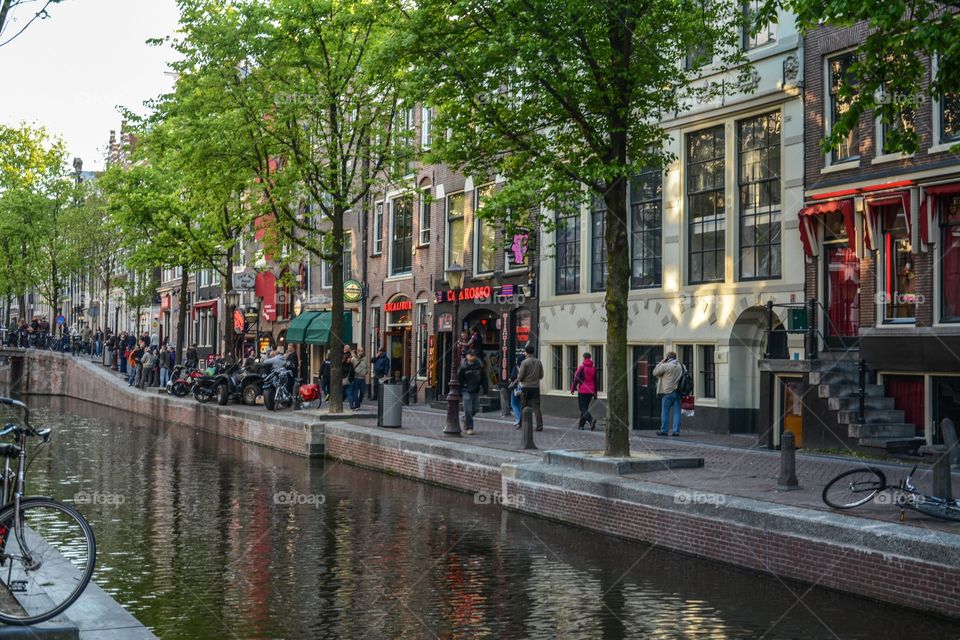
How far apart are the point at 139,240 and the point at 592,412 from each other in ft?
70.9

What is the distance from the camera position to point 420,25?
52.2ft

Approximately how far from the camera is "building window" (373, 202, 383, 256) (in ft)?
126

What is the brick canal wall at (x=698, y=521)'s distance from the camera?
9.39 meters

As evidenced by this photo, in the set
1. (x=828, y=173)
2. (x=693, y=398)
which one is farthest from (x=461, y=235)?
(x=828, y=173)

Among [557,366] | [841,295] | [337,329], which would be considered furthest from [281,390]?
[841,295]

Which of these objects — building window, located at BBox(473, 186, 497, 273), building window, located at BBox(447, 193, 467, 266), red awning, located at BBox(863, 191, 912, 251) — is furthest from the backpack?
building window, located at BBox(447, 193, 467, 266)

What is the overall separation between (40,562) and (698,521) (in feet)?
23.4

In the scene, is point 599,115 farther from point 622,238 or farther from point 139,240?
point 139,240

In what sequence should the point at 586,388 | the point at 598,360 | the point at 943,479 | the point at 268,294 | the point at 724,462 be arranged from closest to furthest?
the point at 943,479
the point at 724,462
the point at 586,388
the point at 598,360
the point at 268,294

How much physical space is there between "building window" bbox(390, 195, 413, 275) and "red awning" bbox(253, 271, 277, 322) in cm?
1101

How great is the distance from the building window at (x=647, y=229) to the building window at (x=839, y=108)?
4.93 m

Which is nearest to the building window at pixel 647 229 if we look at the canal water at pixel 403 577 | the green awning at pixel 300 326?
the canal water at pixel 403 577

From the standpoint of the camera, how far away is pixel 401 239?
3684 cm

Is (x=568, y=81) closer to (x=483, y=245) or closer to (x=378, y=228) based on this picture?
(x=483, y=245)
